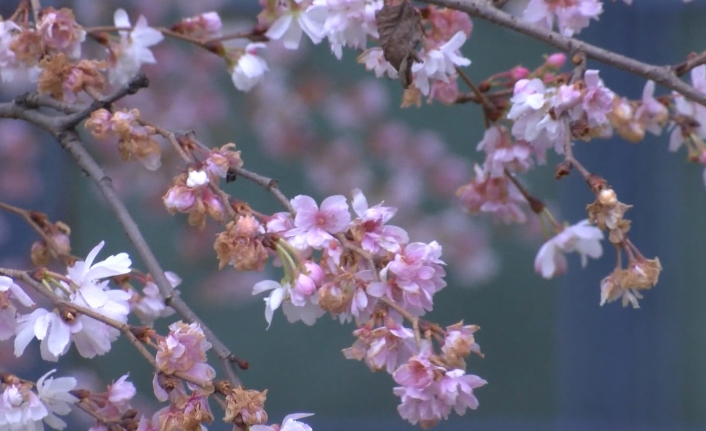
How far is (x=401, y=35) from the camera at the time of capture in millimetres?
758

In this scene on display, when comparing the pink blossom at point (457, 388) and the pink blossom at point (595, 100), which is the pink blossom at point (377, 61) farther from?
the pink blossom at point (457, 388)

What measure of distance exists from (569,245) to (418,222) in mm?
1518

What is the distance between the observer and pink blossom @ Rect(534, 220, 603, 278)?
3.28 ft

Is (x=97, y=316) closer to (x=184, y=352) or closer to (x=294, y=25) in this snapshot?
(x=184, y=352)

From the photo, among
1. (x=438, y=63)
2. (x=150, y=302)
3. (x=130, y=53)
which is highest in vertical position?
(x=438, y=63)

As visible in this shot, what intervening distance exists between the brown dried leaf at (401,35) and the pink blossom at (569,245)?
315mm

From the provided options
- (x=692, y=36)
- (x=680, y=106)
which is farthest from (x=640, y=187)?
(x=680, y=106)

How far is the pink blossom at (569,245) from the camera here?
1.00 metres

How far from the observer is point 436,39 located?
→ 915 mm

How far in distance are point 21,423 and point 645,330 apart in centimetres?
190

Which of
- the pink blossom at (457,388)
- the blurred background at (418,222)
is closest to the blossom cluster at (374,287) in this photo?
the pink blossom at (457,388)

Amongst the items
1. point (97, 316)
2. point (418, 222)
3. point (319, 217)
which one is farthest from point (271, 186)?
point (418, 222)

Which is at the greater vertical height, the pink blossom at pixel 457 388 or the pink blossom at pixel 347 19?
the pink blossom at pixel 347 19

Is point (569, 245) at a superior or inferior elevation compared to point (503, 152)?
inferior
